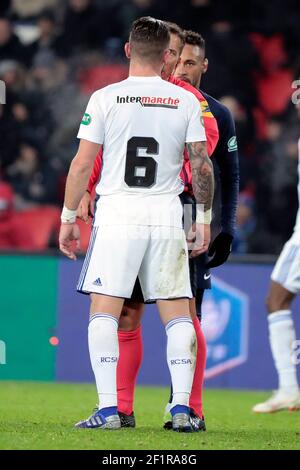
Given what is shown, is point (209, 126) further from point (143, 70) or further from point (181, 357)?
point (181, 357)

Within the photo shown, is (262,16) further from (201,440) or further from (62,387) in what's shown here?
(201,440)

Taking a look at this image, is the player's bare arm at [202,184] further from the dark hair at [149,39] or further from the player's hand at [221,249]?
the player's hand at [221,249]

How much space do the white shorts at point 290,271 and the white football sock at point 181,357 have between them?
326 centimetres

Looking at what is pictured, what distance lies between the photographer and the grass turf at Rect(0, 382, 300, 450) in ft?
17.1

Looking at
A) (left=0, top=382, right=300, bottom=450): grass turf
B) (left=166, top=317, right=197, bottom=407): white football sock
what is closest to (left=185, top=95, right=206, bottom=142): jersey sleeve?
(left=166, top=317, right=197, bottom=407): white football sock

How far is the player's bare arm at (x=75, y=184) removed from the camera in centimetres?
581

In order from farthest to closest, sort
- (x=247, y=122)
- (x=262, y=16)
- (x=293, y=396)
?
1. (x=262, y=16)
2. (x=247, y=122)
3. (x=293, y=396)

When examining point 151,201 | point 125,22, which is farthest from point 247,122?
point 151,201

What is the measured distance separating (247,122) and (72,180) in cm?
717

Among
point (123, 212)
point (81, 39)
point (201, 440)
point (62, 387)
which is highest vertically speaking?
point (81, 39)

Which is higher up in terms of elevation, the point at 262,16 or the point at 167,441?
the point at 262,16

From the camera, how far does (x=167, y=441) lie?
211 inches

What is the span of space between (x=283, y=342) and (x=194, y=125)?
3.66m

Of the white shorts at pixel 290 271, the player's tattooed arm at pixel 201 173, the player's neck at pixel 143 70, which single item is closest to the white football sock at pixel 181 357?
the player's tattooed arm at pixel 201 173
